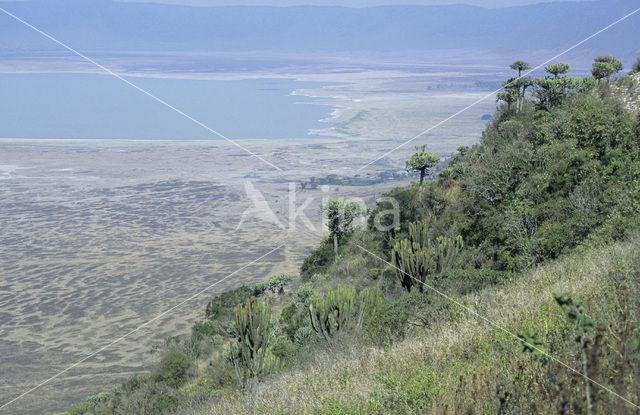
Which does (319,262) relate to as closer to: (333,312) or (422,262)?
(422,262)

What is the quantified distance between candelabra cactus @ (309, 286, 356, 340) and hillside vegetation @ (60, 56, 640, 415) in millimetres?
33

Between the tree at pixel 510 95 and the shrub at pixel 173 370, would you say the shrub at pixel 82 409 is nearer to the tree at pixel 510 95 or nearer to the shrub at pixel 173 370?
the shrub at pixel 173 370

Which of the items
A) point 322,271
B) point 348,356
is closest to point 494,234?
point 348,356

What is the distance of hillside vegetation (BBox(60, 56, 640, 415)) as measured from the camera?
3748 mm

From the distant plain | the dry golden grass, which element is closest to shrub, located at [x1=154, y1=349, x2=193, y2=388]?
the distant plain

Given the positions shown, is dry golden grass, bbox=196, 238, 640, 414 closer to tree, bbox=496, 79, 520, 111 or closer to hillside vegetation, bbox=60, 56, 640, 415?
hillside vegetation, bbox=60, 56, 640, 415

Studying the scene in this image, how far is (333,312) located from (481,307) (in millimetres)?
5819

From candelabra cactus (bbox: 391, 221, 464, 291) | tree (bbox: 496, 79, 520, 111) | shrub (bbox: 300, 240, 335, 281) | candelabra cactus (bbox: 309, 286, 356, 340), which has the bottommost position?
shrub (bbox: 300, 240, 335, 281)

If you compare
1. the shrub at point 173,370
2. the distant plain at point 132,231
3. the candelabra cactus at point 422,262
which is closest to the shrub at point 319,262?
the shrub at point 173,370

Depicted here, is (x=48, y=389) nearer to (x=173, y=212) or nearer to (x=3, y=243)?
(x=3, y=243)

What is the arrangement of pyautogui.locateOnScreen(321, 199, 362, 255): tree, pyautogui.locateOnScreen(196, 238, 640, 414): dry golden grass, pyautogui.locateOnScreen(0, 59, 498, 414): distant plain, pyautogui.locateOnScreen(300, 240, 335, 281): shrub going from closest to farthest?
pyautogui.locateOnScreen(196, 238, 640, 414): dry golden grass < pyautogui.locateOnScreen(321, 199, 362, 255): tree < pyautogui.locateOnScreen(300, 240, 335, 281): shrub < pyautogui.locateOnScreen(0, 59, 498, 414): distant plain

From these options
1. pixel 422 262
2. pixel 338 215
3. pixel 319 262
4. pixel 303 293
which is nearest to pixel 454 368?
pixel 422 262

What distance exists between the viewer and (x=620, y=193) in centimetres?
1206

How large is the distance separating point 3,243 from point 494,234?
75.4 meters
